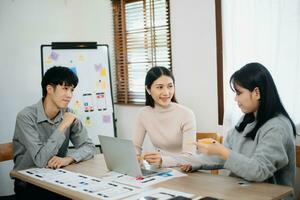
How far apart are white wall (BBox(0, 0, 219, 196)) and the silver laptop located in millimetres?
1363

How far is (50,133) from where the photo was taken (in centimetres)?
253

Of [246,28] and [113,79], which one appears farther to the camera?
[113,79]

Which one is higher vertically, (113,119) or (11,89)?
(11,89)

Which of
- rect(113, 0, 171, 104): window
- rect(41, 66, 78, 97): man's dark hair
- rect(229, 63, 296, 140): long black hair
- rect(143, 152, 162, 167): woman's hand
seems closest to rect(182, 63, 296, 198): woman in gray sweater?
rect(229, 63, 296, 140): long black hair

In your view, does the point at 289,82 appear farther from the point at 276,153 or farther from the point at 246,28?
the point at 276,153

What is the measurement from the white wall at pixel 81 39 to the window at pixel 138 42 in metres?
0.12

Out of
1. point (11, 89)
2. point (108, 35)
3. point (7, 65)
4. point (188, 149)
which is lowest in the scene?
point (188, 149)

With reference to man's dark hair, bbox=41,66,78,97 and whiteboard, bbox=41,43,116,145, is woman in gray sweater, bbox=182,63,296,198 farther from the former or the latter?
whiteboard, bbox=41,43,116,145

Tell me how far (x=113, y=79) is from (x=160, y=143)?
1.87 m

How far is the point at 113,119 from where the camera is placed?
3.97 meters

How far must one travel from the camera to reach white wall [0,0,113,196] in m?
3.78

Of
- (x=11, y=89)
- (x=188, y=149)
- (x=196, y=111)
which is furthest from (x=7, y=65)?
(x=188, y=149)

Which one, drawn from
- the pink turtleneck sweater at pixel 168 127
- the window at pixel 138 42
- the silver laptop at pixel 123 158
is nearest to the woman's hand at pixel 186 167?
the silver laptop at pixel 123 158

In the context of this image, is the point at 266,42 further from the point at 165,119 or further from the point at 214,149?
the point at 214,149
